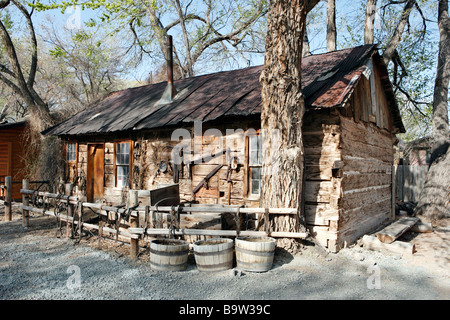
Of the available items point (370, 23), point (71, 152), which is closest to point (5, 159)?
point (71, 152)

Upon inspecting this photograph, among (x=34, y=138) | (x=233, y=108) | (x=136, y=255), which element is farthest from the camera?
(x=34, y=138)

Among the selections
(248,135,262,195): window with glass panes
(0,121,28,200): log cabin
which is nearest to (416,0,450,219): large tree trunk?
(248,135,262,195): window with glass panes

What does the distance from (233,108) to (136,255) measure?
4020mm

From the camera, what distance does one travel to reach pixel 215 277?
17.8 ft

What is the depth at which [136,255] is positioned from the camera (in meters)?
6.39

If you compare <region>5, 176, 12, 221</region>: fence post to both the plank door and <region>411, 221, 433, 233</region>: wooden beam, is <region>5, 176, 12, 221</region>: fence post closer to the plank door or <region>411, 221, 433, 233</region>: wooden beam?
the plank door

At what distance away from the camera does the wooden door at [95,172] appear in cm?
1204

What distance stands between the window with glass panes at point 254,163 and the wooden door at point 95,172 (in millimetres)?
6306

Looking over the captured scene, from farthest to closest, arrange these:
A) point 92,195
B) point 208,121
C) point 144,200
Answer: point 92,195 → point 208,121 → point 144,200

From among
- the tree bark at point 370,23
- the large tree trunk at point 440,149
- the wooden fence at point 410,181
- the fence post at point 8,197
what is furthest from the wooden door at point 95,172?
the wooden fence at point 410,181

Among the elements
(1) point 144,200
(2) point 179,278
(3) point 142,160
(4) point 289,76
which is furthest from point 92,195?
(4) point 289,76

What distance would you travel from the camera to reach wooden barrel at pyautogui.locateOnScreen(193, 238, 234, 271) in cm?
555

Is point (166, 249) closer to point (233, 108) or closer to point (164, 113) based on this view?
point (233, 108)

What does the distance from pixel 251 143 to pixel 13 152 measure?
1268 cm
